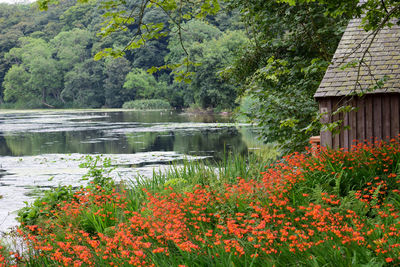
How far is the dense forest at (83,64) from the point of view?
254 feet

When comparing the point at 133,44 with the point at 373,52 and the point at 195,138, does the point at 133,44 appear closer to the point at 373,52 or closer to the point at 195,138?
the point at 373,52

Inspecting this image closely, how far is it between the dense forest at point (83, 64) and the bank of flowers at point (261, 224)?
2301 inches

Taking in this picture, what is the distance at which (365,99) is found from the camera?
9.12 meters

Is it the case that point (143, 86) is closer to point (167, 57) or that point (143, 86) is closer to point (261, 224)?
point (167, 57)

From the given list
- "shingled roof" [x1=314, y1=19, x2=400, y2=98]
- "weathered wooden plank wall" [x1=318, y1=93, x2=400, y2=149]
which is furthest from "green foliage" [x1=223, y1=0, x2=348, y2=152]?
"weathered wooden plank wall" [x1=318, y1=93, x2=400, y2=149]

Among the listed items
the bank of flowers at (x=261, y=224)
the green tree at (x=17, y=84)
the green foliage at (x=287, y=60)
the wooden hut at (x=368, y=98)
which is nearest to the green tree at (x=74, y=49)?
the green tree at (x=17, y=84)

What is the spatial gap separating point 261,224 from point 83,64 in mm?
84833

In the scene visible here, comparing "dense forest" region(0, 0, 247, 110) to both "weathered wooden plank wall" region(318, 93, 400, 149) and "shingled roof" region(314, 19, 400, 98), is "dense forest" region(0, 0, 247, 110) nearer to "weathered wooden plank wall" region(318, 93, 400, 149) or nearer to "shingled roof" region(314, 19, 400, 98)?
"shingled roof" region(314, 19, 400, 98)

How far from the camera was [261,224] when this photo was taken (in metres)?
3.92

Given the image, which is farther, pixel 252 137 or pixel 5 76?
pixel 5 76

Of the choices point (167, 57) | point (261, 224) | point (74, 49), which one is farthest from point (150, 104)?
point (261, 224)

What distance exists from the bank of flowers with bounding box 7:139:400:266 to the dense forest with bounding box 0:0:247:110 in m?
58.4

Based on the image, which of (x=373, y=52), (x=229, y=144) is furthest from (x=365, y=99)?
(x=229, y=144)

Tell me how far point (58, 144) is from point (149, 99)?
5519 cm
